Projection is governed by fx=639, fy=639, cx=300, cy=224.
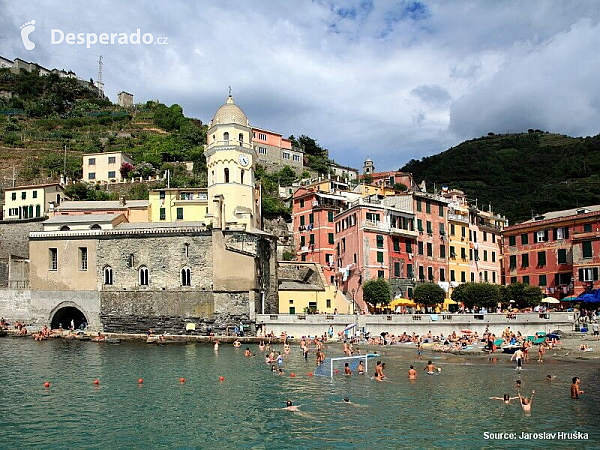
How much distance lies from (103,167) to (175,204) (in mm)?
25556

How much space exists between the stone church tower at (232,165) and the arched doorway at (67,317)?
15.0m

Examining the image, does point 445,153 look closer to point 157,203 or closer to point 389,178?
point 389,178

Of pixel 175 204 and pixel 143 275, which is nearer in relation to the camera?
pixel 143 275

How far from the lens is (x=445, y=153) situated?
167250mm

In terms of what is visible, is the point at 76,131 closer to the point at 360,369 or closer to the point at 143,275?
the point at 143,275

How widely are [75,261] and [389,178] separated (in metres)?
52.1

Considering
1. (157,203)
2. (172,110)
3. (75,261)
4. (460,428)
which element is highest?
(172,110)

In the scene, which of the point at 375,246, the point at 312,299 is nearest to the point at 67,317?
the point at 312,299

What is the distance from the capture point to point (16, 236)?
67062 mm

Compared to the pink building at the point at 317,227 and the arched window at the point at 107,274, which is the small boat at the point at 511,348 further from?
the arched window at the point at 107,274

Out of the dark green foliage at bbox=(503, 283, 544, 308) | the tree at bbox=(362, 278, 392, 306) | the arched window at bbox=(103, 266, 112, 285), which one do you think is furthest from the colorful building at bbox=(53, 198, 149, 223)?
the dark green foliage at bbox=(503, 283, 544, 308)

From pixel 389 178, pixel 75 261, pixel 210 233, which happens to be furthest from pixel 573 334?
pixel 389 178

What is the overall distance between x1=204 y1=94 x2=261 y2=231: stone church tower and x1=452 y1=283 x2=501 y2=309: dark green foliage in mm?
19704

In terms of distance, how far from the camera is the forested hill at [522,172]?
105750 mm
